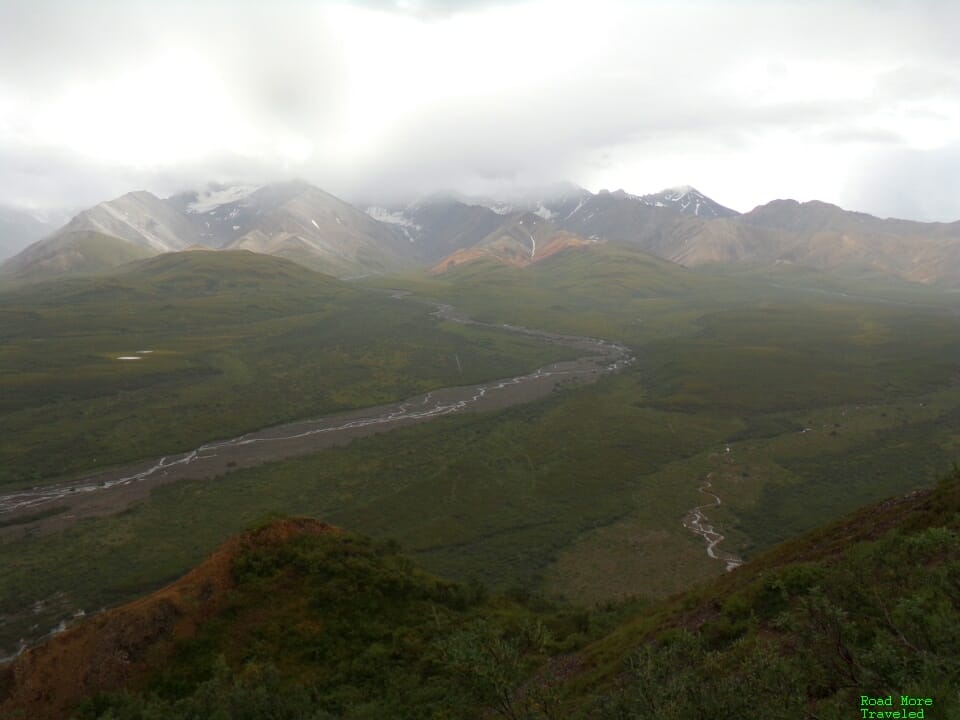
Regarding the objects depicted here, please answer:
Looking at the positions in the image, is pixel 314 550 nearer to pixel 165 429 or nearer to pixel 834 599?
pixel 834 599

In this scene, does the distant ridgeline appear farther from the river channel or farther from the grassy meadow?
the river channel

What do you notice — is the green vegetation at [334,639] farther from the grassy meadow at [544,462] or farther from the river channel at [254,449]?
the river channel at [254,449]

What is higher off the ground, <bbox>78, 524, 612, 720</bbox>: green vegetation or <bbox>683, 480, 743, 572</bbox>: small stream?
<bbox>78, 524, 612, 720</bbox>: green vegetation

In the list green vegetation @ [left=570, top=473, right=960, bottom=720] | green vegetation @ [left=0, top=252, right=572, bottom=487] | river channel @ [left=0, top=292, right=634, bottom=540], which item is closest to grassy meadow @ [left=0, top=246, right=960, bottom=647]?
green vegetation @ [left=0, top=252, right=572, bottom=487]

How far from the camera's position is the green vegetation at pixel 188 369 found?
86.9 m

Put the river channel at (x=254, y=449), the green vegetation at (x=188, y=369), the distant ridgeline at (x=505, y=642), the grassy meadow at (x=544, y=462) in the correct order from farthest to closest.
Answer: the green vegetation at (x=188, y=369) < the river channel at (x=254, y=449) < the grassy meadow at (x=544, y=462) < the distant ridgeline at (x=505, y=642)

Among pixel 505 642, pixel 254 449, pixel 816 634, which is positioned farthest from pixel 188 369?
pixel 816 634

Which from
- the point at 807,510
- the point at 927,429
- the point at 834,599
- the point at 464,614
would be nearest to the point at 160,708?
the point at 464,614

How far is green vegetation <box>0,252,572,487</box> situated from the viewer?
8688 cm

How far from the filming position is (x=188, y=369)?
125 m

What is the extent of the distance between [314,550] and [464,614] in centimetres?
987

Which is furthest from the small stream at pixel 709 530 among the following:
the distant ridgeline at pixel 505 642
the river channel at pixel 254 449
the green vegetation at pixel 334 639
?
the river channel at pixel 254 449

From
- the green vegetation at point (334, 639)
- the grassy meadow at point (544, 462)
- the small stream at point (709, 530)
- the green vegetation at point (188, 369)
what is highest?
the green vegetation at point (188, 369)

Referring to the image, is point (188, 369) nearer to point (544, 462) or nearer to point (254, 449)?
point (254, 449)
